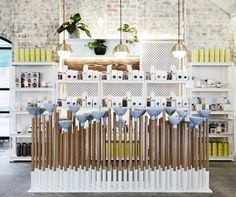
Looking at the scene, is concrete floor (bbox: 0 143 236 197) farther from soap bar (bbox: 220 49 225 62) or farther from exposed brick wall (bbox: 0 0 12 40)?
exposed brick wall (bbox: 0 0 12 40)

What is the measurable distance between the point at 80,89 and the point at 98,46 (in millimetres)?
1145

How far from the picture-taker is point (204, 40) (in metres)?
9.20

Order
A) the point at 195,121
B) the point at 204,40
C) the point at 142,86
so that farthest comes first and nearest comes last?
1. the point at 204,40
2. the point at 142,86
3. the point at 195,121

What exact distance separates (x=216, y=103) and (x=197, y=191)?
3.59 metres

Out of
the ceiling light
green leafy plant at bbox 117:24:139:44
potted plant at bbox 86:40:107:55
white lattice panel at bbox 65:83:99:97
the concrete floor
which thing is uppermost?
the ceiling light

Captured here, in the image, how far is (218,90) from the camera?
877cm

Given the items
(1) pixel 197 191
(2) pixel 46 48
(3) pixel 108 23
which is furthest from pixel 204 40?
(1) pixel 197 191

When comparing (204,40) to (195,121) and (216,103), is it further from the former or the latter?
(195,121)

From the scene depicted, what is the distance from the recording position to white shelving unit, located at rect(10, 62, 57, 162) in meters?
8.70

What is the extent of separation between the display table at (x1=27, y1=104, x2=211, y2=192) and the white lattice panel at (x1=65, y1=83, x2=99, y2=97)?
3289mm

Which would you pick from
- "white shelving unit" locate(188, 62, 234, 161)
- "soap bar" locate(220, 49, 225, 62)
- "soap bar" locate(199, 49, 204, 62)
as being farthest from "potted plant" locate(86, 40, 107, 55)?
"soap bar" locate(220, 49, 225, 62)

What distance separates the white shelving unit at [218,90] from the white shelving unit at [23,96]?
3.27 meters

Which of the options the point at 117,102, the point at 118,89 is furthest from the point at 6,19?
the point at 117,102

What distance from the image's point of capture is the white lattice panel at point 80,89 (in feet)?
30.7
